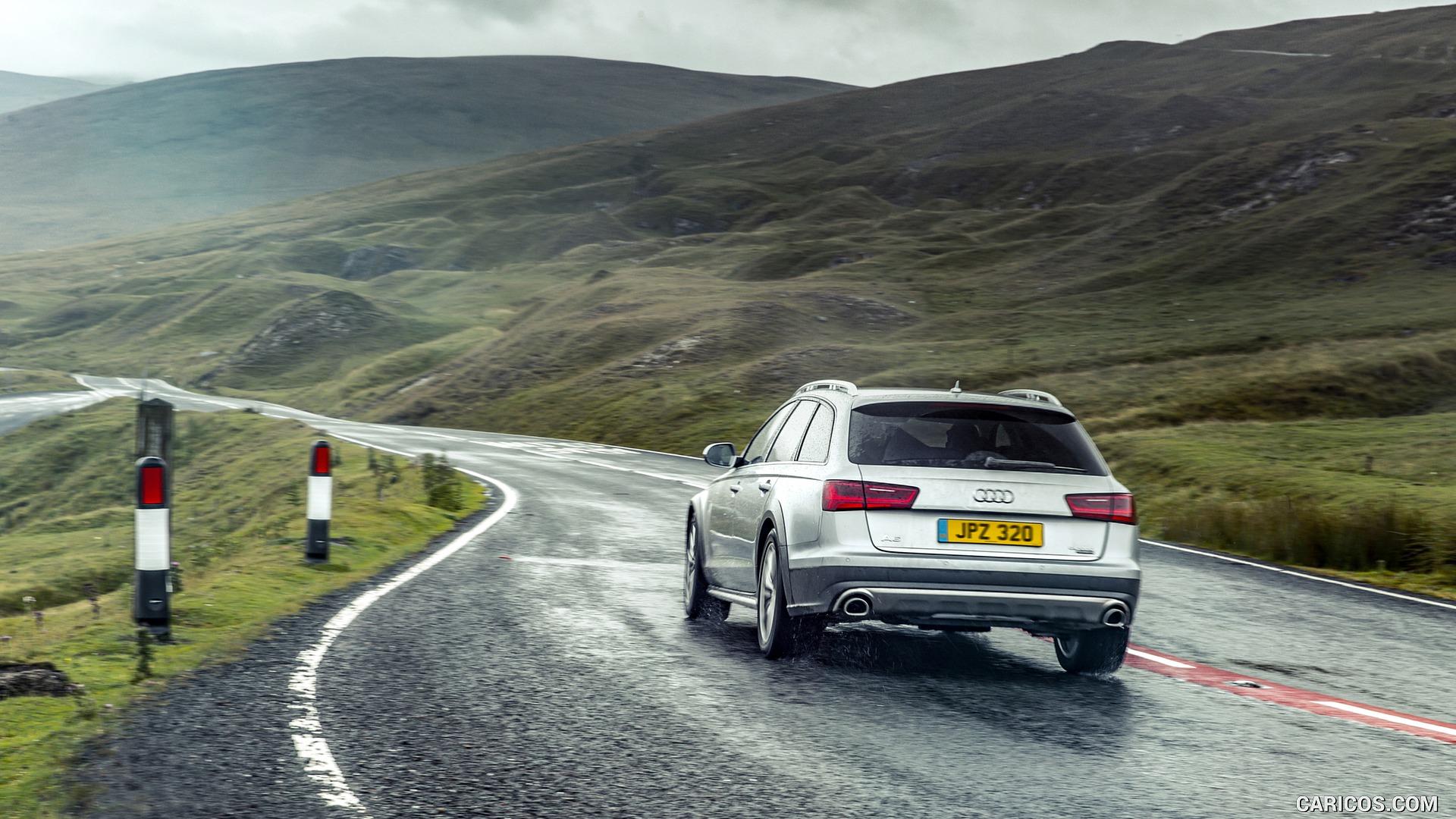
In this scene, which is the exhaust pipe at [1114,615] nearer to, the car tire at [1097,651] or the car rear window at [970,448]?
the car tire at [1097,651]

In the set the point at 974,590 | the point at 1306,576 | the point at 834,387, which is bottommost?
the point at 1306,576

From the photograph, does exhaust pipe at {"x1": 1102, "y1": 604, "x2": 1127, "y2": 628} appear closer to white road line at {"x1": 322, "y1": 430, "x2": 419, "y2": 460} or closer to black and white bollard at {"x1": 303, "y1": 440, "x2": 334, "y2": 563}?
Result: black and white bollard at {"x1": 303, "y1": 440, "x2": 334, "y2": 563}

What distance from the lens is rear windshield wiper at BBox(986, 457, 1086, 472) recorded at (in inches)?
309

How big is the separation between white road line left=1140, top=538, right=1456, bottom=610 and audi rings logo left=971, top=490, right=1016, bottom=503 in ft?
20.0

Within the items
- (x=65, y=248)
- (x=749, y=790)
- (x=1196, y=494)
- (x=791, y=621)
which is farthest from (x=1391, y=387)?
(x=65, y=248)

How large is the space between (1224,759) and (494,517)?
507 inches

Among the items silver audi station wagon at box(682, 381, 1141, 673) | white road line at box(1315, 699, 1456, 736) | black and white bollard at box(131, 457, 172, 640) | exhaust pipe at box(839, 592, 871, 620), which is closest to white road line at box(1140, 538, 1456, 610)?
white road line at box(1315, 699, 1456, 736)

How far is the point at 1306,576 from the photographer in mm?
13914

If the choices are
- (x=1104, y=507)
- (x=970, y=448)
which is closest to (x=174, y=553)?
(x=970, y=448)

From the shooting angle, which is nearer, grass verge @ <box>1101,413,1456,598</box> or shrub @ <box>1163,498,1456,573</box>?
shrub @ <box>1163,498,1456,573</box>

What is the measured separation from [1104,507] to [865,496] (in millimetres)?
1337

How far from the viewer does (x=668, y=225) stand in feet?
555

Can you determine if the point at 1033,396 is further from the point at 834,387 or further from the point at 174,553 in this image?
the point at 174,553

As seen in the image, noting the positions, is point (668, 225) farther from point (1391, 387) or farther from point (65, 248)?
point (1391, 387)
